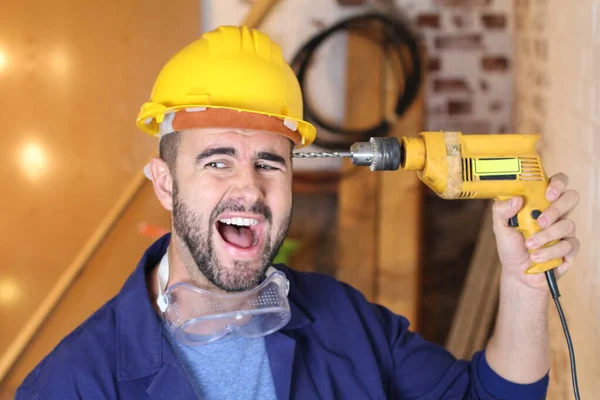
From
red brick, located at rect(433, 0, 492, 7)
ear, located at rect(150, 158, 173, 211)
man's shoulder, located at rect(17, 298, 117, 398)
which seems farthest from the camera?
red brick, located at rect(433, 0, 492, 7)

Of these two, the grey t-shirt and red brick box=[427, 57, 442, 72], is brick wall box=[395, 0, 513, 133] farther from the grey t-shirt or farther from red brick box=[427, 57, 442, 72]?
the grey t-shirt

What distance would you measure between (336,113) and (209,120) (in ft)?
5.15

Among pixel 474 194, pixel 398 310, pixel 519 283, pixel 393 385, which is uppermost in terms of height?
pixel 474 194

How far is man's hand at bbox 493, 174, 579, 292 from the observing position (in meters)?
1.37

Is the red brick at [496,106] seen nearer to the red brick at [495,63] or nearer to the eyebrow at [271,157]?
the red brick at [495,63]

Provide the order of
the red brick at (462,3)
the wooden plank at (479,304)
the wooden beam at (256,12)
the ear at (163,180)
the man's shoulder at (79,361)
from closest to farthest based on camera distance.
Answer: the man's shoulder at (79,361), the ear at (163,180), the wooden plank at (479,304), the wooden beam at (256,12), the red brick at (462,3)

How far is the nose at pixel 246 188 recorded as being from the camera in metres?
1.47

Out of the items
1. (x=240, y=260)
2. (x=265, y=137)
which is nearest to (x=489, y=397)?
(x=240, y=260)

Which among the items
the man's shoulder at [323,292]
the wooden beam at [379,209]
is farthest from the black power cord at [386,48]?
the man's shoulder at [323,292]

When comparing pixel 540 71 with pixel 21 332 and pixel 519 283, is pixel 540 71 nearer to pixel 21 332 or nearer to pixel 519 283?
pixel 519 283

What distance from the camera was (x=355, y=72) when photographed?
2.88 meters

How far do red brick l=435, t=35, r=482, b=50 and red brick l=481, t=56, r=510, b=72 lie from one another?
84 millimetres

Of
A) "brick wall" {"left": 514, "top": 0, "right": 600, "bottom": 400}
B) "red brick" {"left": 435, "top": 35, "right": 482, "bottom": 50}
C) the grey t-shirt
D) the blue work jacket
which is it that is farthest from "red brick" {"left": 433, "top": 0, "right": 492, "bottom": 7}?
the grey t-shirt

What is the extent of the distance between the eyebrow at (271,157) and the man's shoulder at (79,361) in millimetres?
473
